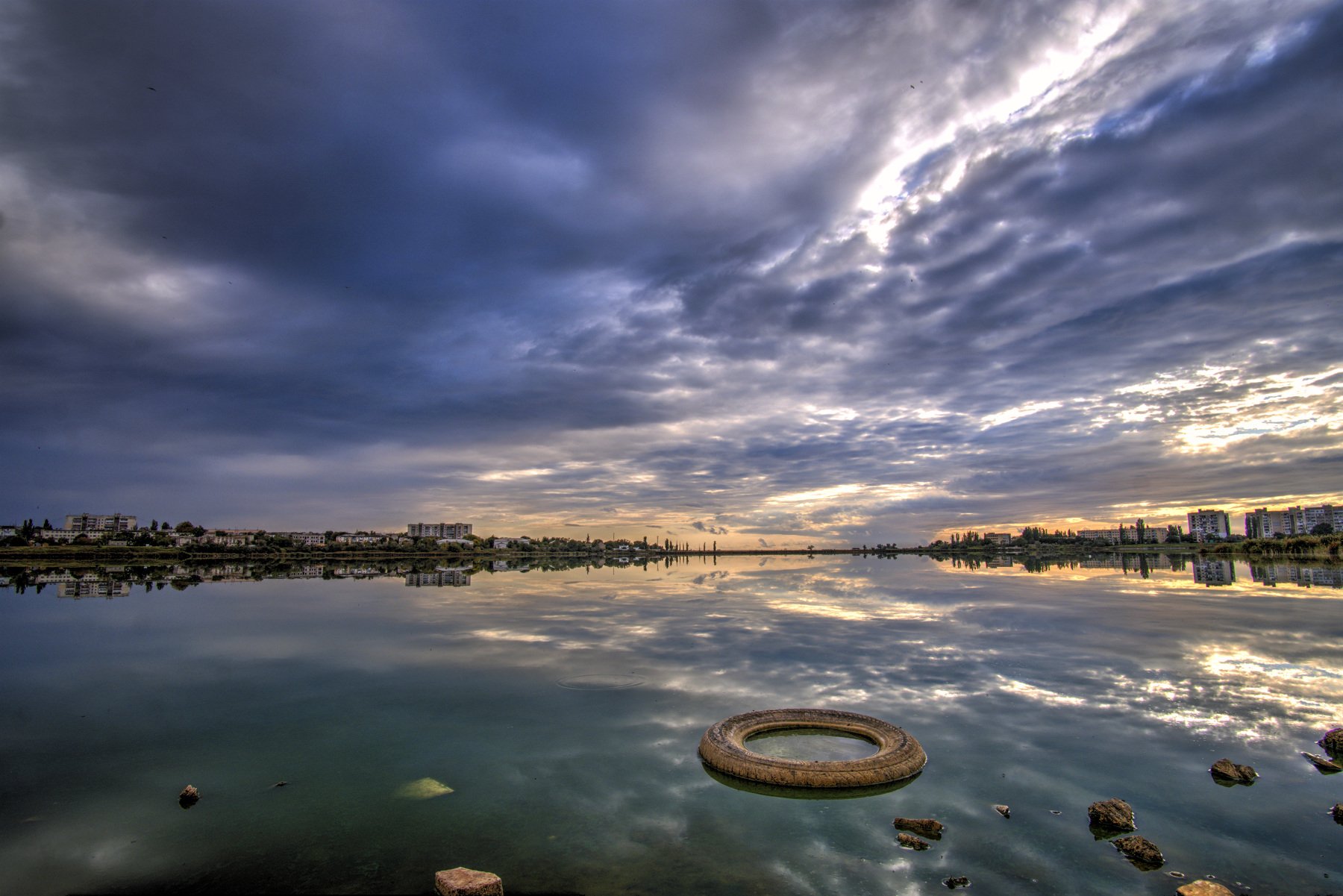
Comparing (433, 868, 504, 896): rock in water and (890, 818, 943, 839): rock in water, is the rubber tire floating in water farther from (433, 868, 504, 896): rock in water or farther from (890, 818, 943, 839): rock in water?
(433, 868, 504, 896): rock in water

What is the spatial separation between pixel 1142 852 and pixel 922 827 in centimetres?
320

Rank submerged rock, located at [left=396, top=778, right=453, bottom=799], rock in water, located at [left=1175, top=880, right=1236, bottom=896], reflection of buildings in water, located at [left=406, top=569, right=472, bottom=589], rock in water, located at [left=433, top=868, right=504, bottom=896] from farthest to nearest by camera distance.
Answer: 1. reflection of buildings in water, located at [left=406, top=569, right=472, bottom=589]
2. submerged rock, located at [left=396, top=778, right=453, bottom=799]
3. rock in water, located at [left=433, top=868, right=504, bottom=896]
4. rock in water, located at [left=1175, top=880, right=1236, bottom=896]

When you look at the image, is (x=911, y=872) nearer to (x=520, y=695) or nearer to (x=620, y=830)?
(x=620, y=830)

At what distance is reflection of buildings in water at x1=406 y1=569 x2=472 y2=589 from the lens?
72750 millimetres

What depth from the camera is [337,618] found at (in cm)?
4088

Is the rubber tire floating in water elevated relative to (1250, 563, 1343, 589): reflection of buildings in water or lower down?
elevated

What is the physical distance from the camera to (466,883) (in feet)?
27.9

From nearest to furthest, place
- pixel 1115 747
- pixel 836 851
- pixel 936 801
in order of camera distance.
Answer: pixel 836 851
pixel 936 801
pixel 1115 747

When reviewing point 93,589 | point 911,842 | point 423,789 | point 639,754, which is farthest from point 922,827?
point 93,589

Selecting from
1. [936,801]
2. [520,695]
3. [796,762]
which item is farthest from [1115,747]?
[520,695]

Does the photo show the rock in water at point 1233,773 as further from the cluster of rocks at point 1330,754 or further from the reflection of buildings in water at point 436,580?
the reflection of buildings in water at point 436,580

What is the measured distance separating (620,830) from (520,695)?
10408mm

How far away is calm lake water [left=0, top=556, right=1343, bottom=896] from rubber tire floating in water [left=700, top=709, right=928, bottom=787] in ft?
1.29

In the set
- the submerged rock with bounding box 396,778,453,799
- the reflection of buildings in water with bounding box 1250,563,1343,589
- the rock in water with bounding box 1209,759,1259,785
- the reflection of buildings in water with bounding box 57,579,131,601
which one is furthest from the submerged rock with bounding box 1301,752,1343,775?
the reflection of buildings in water with bounding box 57,579,131,601
